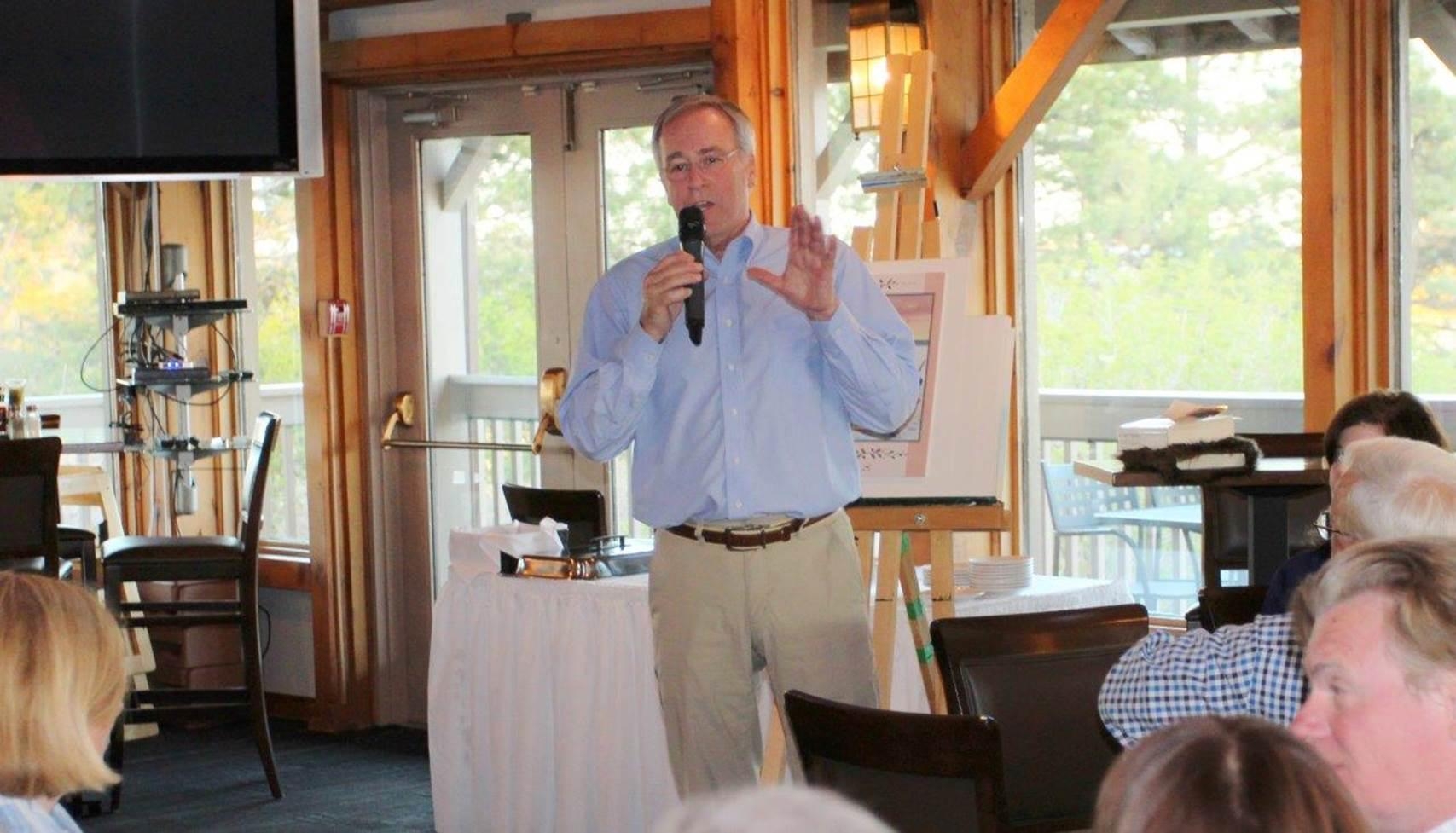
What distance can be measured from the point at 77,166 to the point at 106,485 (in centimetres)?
116

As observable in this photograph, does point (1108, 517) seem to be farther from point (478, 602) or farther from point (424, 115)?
point (424, 115)

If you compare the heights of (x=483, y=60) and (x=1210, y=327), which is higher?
(x=483, y=60)

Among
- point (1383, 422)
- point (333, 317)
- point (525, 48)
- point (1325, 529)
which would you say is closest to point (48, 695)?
point (1325, 529)

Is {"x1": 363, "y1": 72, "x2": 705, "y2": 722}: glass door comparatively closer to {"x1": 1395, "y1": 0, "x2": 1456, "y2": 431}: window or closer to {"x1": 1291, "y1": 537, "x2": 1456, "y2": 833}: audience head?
{"x1": 1395, "y1": 0, "x2": 1456, "y2": 431}: window

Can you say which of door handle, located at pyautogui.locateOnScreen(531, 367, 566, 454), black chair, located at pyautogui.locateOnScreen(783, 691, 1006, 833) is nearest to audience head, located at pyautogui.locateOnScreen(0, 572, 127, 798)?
black chair, located at pyautogui.locateOnScreen(783, 691, 1006, 833)

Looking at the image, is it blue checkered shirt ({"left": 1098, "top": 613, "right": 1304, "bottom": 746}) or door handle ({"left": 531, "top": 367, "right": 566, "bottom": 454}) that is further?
door handle ({"left": 531, "top": 367, "right": 566, "bottom": 454})

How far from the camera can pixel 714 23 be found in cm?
529

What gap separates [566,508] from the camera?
5.25 metres

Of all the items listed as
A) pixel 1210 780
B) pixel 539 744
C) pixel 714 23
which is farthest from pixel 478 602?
pixel 1210 780

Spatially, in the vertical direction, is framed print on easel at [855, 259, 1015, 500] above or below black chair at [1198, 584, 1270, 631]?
above

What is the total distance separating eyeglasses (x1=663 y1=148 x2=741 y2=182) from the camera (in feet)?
10.1

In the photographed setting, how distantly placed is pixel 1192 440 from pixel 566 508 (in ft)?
6.51

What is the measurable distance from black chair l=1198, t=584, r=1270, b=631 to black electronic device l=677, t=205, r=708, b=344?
0.99 metres

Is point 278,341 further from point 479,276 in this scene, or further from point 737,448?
point 737,448
